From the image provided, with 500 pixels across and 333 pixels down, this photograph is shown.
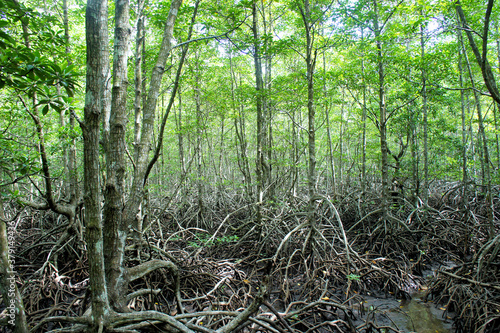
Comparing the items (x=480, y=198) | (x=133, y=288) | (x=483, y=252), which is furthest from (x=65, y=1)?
(x=480, y=198)

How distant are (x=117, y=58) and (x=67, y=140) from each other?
2388 mm

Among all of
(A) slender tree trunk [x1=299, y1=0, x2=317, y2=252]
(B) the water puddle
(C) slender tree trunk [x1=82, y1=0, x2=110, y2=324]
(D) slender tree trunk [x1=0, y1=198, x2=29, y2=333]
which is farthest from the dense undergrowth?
(C) slender tree trunk [x1=82, y1=0, x2=110, y2=324]

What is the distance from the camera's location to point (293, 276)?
4.99 metres

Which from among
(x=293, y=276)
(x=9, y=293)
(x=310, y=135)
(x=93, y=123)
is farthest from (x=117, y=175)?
(x=293, y=276)

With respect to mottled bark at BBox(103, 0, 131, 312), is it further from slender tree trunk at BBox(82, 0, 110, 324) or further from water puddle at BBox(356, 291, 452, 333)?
water puddle at BBox(356, 291, 452, 333)

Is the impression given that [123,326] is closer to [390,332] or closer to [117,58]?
[117,58]

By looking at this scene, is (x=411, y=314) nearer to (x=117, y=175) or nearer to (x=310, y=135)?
(x=310, y=135)

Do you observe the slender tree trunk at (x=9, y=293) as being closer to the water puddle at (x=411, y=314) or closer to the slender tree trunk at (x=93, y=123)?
the slender tree trunk at (x=93, y=123)

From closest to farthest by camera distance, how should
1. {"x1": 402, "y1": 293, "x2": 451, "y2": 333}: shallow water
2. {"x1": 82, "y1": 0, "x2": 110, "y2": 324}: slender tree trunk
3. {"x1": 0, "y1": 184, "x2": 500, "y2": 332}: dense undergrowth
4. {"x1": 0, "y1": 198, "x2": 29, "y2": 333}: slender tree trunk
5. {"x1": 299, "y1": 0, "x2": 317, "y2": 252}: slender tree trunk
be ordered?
{"x1": 82, "y1": 0, "x2": 110, "y2": 324}: slender tree trunk < {"x1": 0, "y1": 198, "x2": 29, "y2": 333}: slender tree trunk < {"x1": 0, "y1": 184, "x2": 500, "y2": 332}: dense undergrowth < {"x1": 402, "y1": 293, "x2": 451, "y2": 333}: shallow water < {"x1": 299, "y1": 0, "x2": 317, "y2": 252}: slender tree trunk

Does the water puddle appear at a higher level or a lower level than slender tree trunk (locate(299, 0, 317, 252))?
lower

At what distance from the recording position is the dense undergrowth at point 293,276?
319cm

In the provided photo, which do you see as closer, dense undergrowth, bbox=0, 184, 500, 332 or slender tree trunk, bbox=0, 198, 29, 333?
slender tree trunk, bbox=0, 198, 29, 333

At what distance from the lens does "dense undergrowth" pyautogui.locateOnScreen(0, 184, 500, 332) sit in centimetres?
319

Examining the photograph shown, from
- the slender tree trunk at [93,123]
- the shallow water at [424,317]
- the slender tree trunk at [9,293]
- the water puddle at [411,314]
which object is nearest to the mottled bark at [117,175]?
the slender tree trunk at [93,123]
